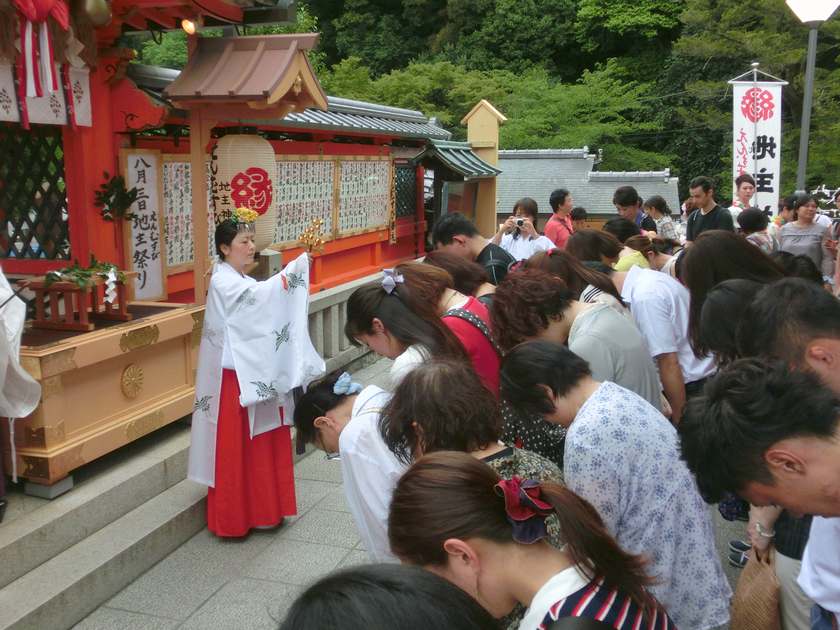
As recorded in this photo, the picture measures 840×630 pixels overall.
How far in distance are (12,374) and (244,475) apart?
1609 mm

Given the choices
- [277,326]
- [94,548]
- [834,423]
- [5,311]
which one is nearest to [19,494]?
[94,548]

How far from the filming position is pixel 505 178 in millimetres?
24219

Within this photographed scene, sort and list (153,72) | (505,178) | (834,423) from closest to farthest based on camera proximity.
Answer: (834,423), (153,72), (505,178)

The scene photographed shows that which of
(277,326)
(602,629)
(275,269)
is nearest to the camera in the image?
(602,629)

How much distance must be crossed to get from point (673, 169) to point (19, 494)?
29.6m

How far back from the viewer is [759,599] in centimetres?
251

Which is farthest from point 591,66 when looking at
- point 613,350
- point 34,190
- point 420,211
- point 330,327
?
point 613,350

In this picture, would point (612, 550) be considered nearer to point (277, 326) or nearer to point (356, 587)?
point (356, 587)

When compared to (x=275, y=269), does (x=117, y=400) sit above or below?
below

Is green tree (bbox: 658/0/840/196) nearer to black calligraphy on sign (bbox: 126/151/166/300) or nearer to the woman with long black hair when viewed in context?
black calligraphy on sign (bbox: 126/151/166/300)

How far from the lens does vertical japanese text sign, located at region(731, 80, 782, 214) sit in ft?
40.6

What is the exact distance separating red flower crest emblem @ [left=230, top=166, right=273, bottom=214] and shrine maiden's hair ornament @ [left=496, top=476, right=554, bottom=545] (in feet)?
15.3

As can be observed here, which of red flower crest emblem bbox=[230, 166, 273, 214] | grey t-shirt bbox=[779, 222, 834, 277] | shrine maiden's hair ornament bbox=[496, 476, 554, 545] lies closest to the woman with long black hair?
shrine maiden's hair ornament bbox=[496, 476, 554, 545]

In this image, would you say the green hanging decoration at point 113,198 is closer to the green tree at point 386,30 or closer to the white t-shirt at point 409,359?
the white t-shirt at point 409,359
